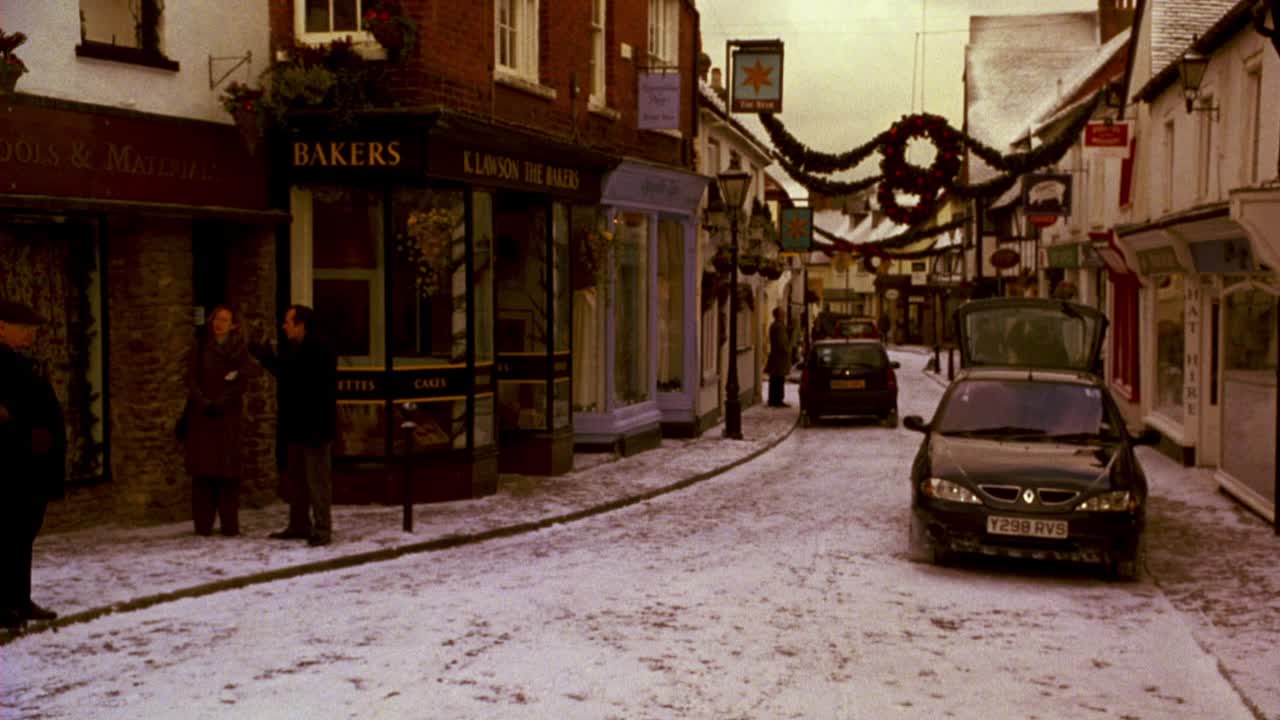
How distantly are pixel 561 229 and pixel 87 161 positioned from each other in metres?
7.10

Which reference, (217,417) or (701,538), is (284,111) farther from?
(701,538)

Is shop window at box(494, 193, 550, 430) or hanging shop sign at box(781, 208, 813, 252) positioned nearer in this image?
shop window at box(494, 193, 550, 430)

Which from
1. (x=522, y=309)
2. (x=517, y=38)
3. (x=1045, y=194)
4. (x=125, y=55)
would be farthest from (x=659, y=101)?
(x=1045, y=194)

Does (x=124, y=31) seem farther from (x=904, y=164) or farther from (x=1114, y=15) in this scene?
(x=1114, y=15)

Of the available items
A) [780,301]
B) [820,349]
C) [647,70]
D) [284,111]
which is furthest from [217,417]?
[780,301]

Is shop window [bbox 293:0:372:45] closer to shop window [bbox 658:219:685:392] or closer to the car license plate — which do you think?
the car license plate

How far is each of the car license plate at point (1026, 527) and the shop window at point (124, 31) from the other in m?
8.32

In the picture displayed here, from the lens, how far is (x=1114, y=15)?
50.0 metres

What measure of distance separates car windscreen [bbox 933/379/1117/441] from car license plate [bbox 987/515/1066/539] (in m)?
1.25

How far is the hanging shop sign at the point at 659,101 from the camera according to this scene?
63.3 feet

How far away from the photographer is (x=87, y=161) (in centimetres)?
1138

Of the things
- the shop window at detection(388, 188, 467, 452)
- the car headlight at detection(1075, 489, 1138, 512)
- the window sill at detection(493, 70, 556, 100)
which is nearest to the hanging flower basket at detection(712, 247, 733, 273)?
the window sill at detection(493, 70, 556, 100)

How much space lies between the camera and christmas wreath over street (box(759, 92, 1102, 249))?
19.9m

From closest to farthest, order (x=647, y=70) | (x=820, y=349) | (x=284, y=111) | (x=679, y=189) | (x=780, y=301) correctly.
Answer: (x=284, y=111) → (x=647, y=70) → (x=679, y=189) → (x=820, y=349) → (x=780, y=301)
